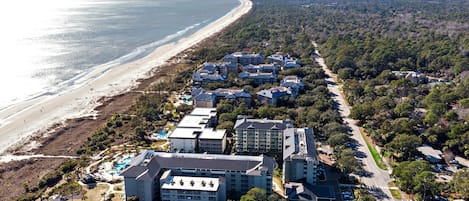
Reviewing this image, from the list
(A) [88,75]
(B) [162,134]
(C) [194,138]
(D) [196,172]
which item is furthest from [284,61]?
(D) [196,172]

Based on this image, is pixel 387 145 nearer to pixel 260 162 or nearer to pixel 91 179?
pixel 260 162

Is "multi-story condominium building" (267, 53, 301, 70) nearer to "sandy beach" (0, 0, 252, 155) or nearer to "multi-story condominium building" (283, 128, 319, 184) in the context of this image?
"sandy beach" (0, 0, 252, 155)

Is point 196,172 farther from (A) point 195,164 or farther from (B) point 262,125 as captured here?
(B) point 262,125

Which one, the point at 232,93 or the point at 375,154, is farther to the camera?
the point at 232,93

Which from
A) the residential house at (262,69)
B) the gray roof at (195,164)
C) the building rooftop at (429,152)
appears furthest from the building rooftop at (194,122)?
the residential house at (262,69)

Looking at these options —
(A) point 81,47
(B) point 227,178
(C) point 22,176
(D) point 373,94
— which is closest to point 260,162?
(B) point 227,178

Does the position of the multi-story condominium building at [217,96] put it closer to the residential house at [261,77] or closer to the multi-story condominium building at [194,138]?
the residential house at [261,77]
